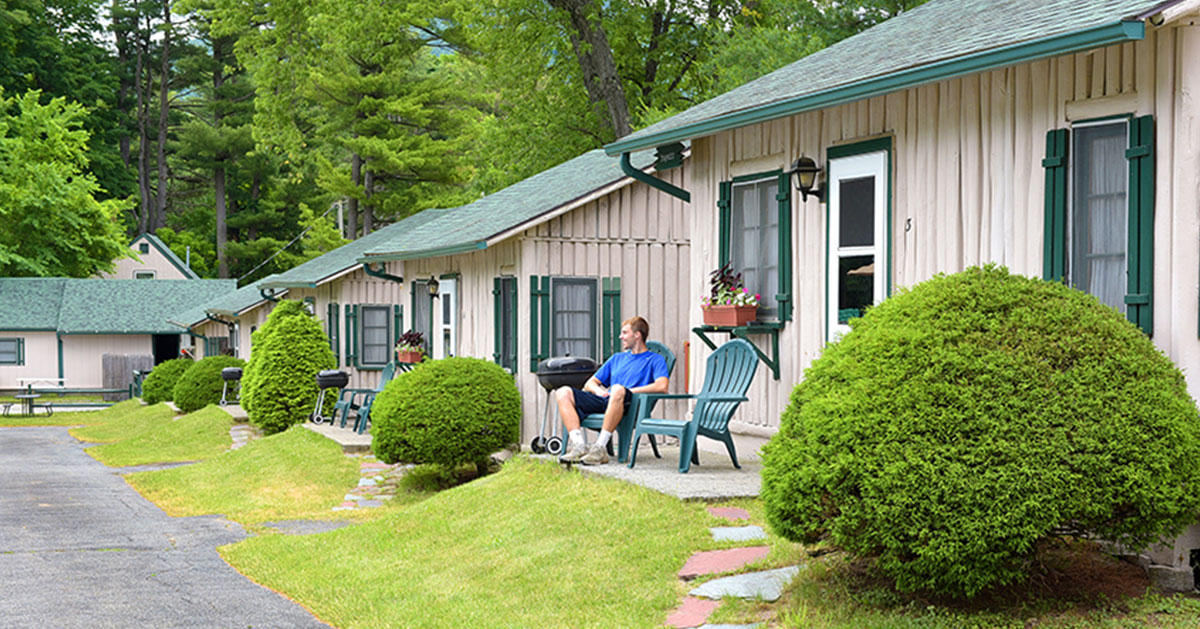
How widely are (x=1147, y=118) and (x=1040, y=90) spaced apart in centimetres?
88

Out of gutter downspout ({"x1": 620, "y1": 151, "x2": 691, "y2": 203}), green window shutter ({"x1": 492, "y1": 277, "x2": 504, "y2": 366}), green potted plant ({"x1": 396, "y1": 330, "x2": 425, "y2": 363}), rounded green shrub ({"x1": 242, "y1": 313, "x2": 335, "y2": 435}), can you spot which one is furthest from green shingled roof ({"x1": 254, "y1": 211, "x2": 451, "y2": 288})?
gutter downspout ({"x1": 620, "y1": 151, "x2": 691, "y2": 203})

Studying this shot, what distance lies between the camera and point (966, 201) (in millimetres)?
7797

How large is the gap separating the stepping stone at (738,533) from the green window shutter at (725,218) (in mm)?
3425

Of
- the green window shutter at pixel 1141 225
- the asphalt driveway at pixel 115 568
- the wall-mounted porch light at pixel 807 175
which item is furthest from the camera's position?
the wall-mounted porch light at pixel 807 175

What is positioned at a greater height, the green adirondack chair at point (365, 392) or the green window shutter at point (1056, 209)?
the green window shutter at point (1056, 209)

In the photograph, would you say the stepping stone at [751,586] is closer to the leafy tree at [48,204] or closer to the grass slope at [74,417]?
the grass slope at [74,417]

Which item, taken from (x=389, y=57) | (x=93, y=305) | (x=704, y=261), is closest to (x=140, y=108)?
(x=93, y=305)

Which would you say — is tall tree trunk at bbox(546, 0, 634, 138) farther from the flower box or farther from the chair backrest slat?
the chair backrest slat

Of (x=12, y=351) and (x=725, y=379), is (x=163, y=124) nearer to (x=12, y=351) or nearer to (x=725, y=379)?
(x=12, y=351)

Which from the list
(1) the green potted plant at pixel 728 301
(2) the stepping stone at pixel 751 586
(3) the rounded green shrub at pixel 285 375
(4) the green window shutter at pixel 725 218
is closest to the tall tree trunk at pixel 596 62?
(3) the rounded green shrub at pixel 285 375

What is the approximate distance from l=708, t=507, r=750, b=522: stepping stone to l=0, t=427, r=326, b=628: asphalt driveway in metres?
2.53

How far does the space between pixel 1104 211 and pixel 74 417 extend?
31173 millimetres

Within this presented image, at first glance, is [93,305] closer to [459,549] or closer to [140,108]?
[140,108]

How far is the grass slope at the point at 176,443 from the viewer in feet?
66.1
